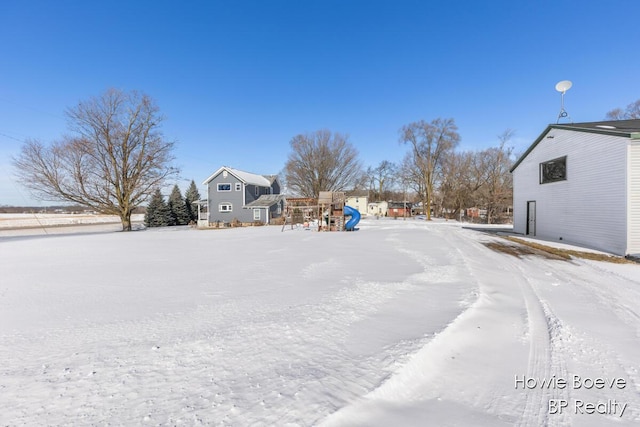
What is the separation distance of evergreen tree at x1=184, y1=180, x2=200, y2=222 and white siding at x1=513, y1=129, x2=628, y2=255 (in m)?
37.3

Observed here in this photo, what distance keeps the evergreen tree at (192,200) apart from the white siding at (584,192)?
122 feet

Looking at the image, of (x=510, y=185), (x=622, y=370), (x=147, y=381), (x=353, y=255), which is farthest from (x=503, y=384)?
(x=510, y=185)

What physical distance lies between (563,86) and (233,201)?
→ 1135 inches

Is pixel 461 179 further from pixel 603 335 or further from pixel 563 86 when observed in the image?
pixel 603 335

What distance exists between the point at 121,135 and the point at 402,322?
2739 centimetres

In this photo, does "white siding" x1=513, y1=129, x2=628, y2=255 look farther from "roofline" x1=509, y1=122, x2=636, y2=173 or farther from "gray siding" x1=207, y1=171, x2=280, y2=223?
"gray siding" x1=207, y1=171, x2=280, y2=223

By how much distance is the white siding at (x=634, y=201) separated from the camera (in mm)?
8867

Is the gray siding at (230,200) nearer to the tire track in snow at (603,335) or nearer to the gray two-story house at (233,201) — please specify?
the gray two-story house at (233,201)

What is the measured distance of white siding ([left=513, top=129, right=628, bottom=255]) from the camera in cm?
934

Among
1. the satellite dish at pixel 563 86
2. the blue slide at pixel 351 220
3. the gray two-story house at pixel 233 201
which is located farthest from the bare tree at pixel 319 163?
the satellite dish at pixel 563 86

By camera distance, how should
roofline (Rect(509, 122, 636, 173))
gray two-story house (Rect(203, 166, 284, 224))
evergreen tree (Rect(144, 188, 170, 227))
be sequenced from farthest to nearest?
evergreen tree (Rect(144, 188, 170, 227)) < gray two-story house (Rect(203, 166, 284, 224)) < roofline (Rect(509, 122, 636, 173))

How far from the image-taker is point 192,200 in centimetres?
4019

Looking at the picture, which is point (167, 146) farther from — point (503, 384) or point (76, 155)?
point (503, 384)

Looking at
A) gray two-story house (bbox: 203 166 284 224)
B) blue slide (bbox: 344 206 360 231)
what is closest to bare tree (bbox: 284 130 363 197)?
gray two-story house (bbox: 203 166 284 224)
